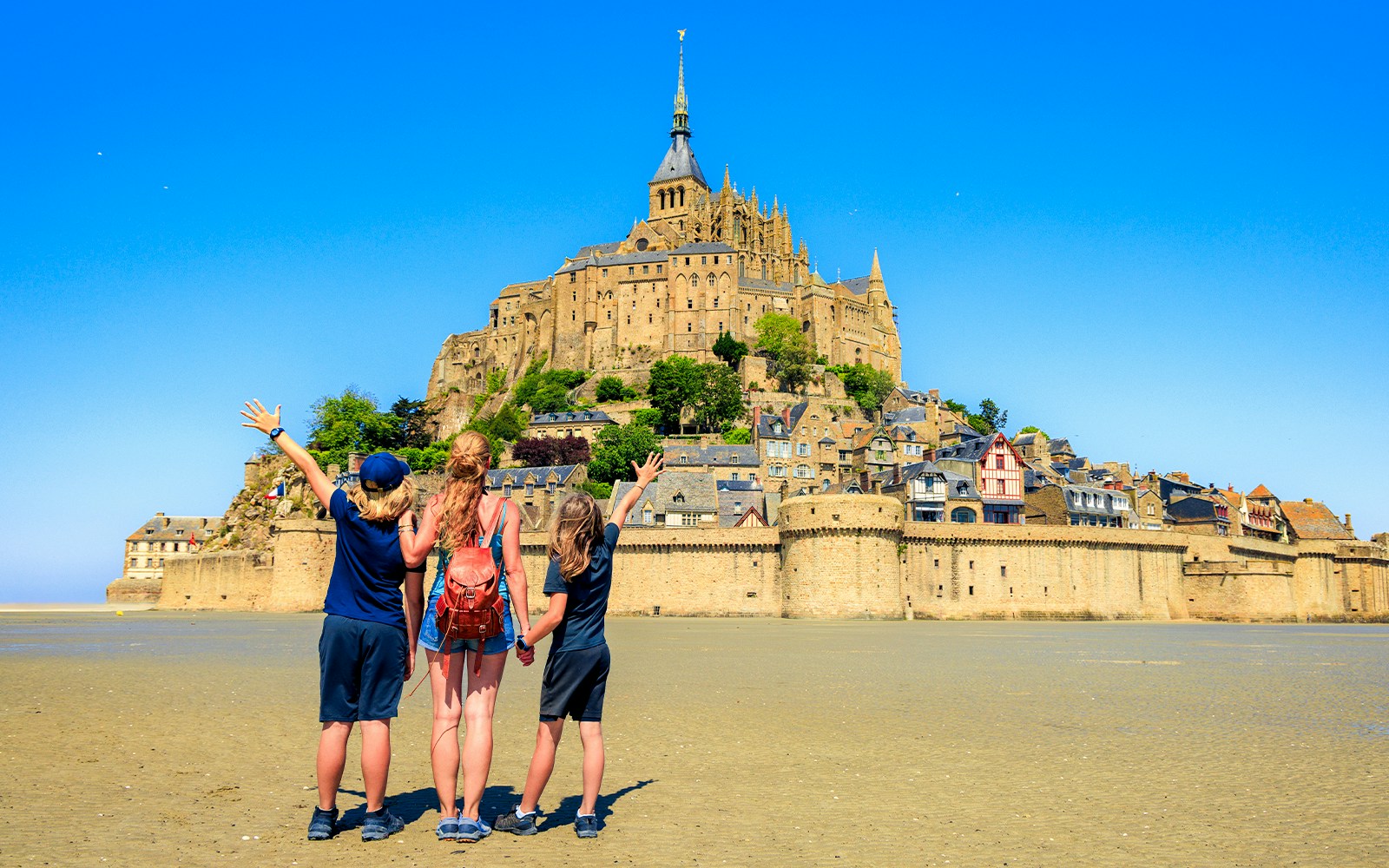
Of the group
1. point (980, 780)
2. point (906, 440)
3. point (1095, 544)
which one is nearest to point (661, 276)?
point (906, 440)

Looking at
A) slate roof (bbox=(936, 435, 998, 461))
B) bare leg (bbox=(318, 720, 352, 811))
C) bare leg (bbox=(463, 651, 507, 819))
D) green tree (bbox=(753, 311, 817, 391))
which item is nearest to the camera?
bare leg (bbox=(318, 720, 352, 811))

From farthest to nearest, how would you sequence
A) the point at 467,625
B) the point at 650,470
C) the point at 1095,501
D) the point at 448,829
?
the point at 1095,501 → the point at 650,470 → the point at 448,829 → the point at 467,625

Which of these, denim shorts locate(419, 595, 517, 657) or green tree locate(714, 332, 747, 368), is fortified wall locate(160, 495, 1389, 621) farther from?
green tree locate(714, 332, 747, 368)

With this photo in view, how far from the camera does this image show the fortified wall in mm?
56562

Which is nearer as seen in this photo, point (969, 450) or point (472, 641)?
point (472, 641)

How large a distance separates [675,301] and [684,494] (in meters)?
54.0

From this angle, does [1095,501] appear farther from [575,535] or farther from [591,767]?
[575,535]

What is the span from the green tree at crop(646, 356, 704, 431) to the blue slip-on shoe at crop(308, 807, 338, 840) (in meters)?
95.3

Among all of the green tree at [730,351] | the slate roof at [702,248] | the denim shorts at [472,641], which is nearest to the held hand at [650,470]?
the denim shorts at [472,641]

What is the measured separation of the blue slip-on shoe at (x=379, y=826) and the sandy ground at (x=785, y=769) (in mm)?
99

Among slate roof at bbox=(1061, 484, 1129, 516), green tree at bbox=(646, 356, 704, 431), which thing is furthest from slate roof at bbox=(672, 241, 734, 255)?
slate roof at bbox=(1061, 484, 1129, 516)

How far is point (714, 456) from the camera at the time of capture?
86.2 meters

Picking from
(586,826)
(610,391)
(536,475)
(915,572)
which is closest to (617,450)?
(536,475)

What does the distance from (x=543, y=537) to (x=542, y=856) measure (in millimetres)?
59772
